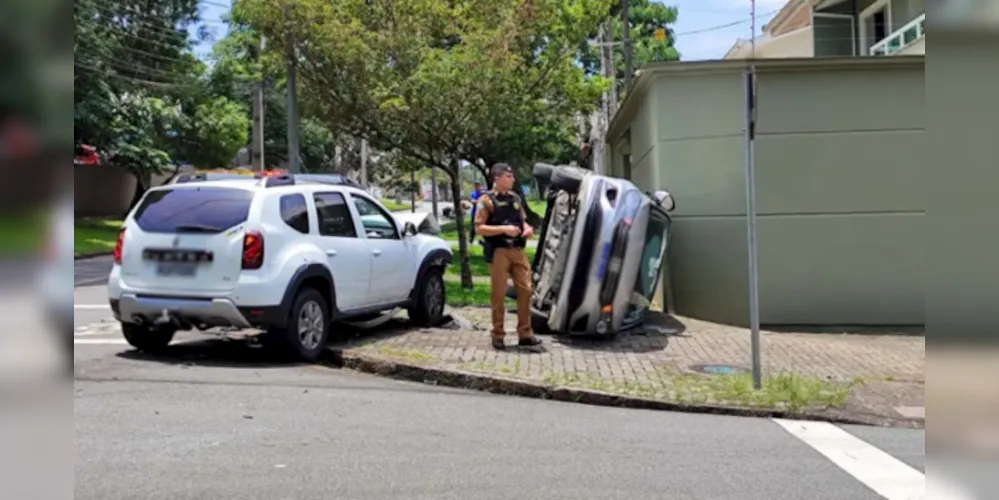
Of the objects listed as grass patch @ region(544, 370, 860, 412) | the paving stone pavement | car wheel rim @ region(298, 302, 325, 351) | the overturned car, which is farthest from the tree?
grass patch @ region(544, 370, 860, 412)

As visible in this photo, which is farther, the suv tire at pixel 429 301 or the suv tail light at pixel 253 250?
the suv tire at pixel 429 301

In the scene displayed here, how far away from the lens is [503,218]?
8.70 metres

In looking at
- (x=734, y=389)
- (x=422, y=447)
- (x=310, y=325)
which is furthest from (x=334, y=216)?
(x=734, y=389)

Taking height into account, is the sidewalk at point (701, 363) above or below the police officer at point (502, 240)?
below

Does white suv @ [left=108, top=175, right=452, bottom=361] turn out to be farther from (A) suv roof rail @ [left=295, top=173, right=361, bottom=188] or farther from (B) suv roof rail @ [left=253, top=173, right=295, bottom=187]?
(A) suv roof rail @ [left=295, top=173, right=361, bottom=188]

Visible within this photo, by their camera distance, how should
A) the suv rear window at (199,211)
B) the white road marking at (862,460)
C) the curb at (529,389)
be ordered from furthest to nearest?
the suv rear window at (199,211) < the curb at (529,389) < the white road marking at (862,460)

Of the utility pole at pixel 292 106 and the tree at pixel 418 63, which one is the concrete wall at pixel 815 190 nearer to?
the tree at pixel 418 63

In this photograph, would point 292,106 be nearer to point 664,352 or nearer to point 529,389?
point 664,352

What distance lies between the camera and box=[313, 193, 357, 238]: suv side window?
8695mm

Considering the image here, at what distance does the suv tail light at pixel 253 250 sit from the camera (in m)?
7.71

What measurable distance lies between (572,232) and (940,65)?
25.0ft

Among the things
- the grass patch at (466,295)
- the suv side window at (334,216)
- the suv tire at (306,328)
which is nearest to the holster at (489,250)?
the suv side window at (334,216)

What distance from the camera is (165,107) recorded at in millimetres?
33188

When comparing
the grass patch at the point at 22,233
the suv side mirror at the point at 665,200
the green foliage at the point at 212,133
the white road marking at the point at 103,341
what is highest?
the green foliage at the point at 212,133
